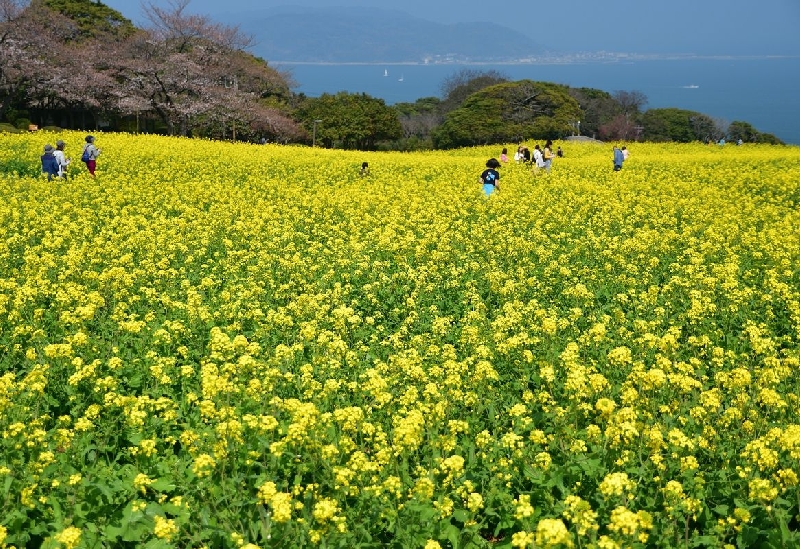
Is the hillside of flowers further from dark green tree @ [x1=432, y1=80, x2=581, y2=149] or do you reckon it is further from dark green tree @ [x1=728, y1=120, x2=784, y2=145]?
dark green tree @ [x1=728, y1=120, x2=784, y2=145]

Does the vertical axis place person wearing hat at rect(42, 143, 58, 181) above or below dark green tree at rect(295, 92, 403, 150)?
below

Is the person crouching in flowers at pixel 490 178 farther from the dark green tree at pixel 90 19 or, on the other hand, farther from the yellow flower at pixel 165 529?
the dark green tree at pixel 90 19

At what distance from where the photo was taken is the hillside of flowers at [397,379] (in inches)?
203

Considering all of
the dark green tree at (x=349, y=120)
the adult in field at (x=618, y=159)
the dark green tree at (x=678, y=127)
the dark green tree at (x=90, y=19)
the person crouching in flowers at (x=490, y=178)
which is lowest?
the person crouching in flowers at (x=490, y=178)

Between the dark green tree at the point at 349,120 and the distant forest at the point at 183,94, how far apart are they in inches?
5.1

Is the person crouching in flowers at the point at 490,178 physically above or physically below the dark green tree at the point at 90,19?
below

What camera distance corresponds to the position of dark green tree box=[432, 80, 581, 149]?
85000 mm

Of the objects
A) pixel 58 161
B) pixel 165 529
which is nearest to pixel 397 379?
pixel 165 529

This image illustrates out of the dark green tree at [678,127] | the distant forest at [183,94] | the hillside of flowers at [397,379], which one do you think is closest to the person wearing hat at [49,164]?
the hillside of flowers at [397,379]

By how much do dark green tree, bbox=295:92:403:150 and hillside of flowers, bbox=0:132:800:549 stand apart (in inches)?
2345

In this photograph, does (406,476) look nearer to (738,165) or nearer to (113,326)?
(113,326)

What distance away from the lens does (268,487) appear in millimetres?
4762

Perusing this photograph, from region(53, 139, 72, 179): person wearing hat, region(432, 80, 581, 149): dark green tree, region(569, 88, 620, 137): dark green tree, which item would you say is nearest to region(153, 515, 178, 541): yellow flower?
region(53, 139, 72, 179): person wearing hat

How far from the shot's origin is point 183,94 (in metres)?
53.7
